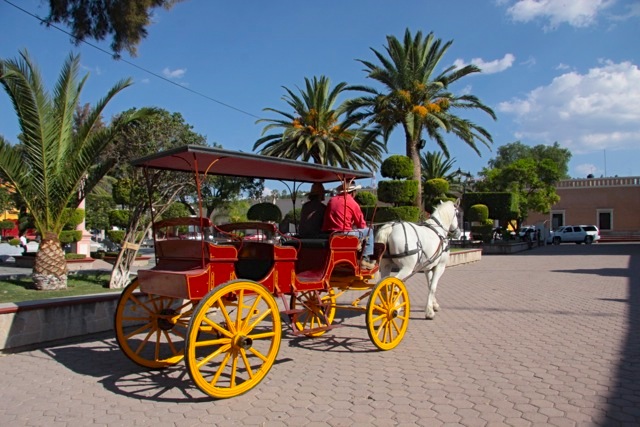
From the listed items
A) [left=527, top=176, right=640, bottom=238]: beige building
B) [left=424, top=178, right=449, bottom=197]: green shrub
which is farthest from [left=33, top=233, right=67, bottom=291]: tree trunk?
[left=527, top=176, right=640, bottom=238]: beige building

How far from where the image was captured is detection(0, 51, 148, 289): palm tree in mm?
9422

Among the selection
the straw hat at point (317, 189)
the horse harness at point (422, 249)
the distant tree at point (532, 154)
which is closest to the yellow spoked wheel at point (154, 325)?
the straw hat at point (317, 189)

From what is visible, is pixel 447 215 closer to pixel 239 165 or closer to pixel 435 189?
pixel 239 165

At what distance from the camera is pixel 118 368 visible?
5.70m

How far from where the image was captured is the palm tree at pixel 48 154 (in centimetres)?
942

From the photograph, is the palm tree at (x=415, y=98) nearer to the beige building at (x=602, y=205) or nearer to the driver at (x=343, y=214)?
the driver at (x=343, y=214)

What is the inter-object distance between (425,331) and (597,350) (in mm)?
2238

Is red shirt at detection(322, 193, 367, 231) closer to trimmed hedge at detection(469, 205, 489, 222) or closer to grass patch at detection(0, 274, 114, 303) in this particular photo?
grass patch at detection(0, 274, 114, 303)

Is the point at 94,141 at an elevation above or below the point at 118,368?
Answer: above

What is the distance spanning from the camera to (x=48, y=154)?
9727mm

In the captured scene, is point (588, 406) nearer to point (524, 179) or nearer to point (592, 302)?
point (592, 302)

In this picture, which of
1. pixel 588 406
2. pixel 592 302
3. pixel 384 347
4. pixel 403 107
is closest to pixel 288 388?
pixel 384 347

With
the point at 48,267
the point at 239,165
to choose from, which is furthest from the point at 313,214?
the point at 48,267

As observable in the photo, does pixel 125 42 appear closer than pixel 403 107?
Yes
